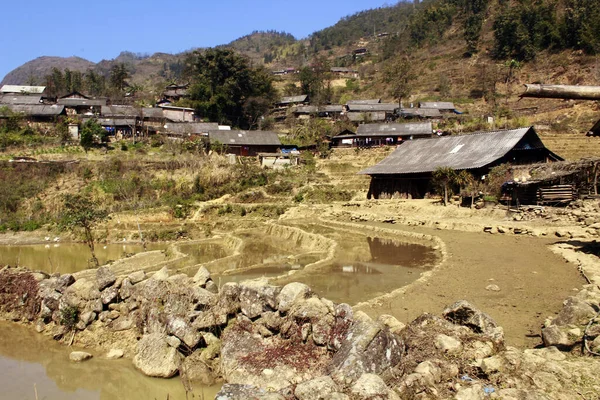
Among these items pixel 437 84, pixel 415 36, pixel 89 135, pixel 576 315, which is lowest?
pixel 576 315

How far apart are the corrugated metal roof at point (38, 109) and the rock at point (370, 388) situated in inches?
2252

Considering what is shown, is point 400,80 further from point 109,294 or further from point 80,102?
point 109,294

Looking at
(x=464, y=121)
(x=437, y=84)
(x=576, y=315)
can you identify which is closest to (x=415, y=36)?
(x=437, y=84)

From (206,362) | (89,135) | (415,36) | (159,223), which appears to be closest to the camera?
(206,362)

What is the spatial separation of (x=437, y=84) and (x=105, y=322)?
2966 inches

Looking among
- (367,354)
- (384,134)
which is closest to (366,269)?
(367,354)

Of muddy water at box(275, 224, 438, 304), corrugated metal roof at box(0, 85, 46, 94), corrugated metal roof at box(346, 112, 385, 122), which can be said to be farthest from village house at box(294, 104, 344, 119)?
muddy water at box(275, 224, 438, 304)

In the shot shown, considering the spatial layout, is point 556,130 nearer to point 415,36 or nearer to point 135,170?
point 135,170

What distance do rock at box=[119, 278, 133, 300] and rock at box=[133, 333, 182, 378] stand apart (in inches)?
90.9

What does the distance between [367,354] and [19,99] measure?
224 feet

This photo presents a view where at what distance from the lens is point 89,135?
44.3 metres

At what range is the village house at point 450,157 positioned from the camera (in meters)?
28.2

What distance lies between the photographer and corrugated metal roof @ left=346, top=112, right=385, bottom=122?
58.9 metres

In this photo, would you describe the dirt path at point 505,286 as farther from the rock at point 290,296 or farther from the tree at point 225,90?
the tree at point 225,90
